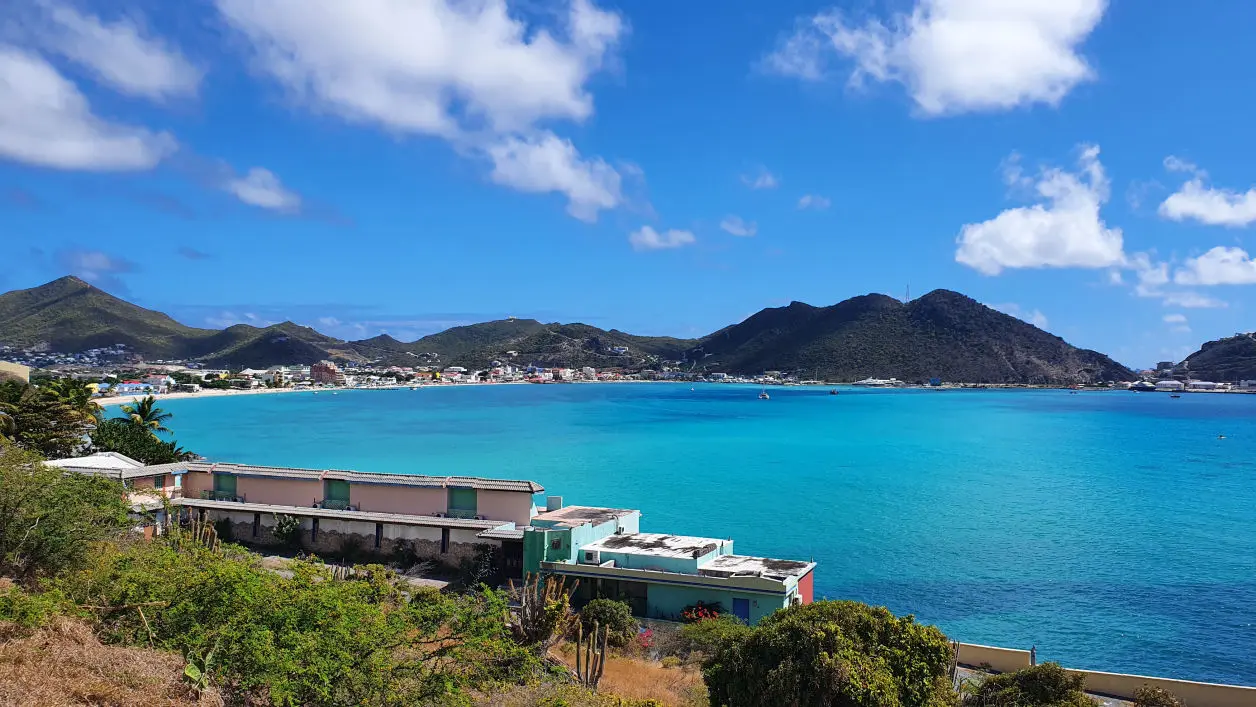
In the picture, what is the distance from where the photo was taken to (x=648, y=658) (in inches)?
683

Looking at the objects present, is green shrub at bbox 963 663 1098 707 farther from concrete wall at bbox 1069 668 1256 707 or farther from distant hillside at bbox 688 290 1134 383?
distant hillside at bbox 688 290 1134 383

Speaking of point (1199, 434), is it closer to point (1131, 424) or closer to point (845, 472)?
point (1131, 424)

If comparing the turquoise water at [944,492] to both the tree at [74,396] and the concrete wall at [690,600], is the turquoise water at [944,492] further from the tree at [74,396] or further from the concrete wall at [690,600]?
the tree at [74,396]

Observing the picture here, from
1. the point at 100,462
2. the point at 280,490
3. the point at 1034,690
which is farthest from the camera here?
the point at 280,490

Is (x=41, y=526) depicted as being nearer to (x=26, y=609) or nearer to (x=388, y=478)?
(x=26, y=609)

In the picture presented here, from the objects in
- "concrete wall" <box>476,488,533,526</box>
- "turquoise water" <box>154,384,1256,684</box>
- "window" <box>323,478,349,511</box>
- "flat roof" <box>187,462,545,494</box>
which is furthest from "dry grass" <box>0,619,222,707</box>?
"turquoise water" <box>154,384,1256,684</box>

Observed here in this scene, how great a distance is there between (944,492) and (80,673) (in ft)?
151

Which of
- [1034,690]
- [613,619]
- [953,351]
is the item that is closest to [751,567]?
[613,619]

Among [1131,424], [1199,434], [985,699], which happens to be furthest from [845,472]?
[1131,424]

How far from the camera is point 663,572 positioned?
20406mm

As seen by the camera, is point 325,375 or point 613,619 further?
point 325,375

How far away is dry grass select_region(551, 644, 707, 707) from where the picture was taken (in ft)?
44.6

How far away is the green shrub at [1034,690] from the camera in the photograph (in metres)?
12.5

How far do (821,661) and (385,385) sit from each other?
183910 millimetres
